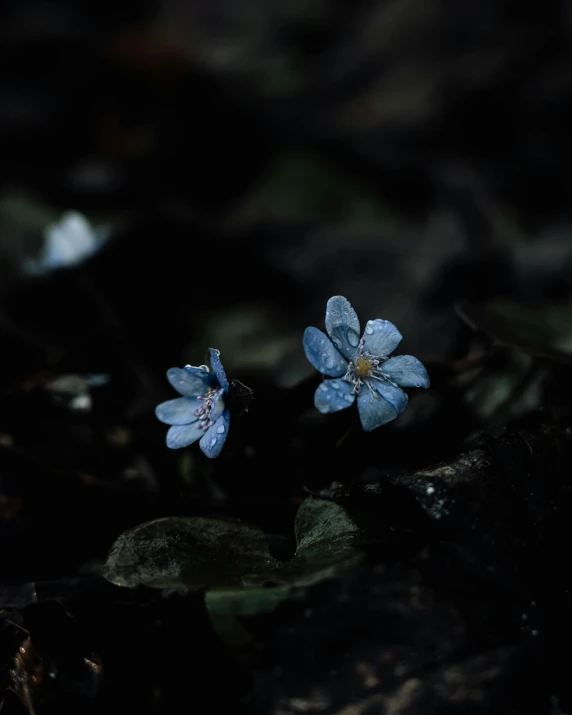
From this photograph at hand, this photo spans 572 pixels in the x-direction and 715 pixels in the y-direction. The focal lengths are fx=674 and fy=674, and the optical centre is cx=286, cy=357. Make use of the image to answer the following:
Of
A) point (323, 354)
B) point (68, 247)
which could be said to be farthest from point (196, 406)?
point (68, 247)

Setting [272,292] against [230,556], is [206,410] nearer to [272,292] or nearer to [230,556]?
[230,556]

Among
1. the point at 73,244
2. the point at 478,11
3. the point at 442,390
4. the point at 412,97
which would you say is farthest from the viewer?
the point at 478,11

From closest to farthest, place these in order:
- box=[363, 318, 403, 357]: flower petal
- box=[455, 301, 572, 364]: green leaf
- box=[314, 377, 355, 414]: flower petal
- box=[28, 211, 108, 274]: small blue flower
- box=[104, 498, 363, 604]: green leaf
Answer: box=[104, 498, 363, 604]: green leaf
box=[314, 377, 355, 414]: flower petal
box=[363, 318, 403, 357]: flower petal
box=[455, 301, 572, 364]: green leaf
box=[28, 211, 108, 274]: small blue flower

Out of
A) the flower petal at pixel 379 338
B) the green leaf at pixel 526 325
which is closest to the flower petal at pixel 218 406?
the flower petal at pixel 379 338

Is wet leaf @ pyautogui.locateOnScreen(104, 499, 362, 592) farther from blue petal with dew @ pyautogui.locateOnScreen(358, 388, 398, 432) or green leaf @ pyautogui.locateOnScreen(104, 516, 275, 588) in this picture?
blue petal with dew @ pyautogui.locateOnScreen(358, 388, 398, 432)

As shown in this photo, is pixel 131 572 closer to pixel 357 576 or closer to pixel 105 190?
pixel 357 576

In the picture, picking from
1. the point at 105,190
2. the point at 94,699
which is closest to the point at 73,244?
the point at 105,190

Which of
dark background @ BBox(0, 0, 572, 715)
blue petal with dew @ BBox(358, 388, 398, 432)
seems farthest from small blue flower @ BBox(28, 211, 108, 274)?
blue petal with dew @ BBox(358, 388, 398, 432)
